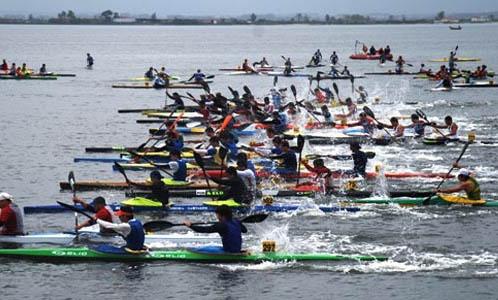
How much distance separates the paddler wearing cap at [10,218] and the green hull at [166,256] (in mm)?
541

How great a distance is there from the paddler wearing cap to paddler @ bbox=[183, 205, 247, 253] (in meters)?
4.16

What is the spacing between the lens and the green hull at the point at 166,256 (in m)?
23.0

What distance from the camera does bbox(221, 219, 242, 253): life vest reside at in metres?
22.5

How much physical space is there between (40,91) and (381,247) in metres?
51.0

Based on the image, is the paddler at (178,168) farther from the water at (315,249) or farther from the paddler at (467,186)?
the paddler at (467,186)

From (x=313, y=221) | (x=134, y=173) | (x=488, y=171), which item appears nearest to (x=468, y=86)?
(x=488, y=171)

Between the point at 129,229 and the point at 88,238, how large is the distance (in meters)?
2.49

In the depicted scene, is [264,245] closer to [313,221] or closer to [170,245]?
[170,245]

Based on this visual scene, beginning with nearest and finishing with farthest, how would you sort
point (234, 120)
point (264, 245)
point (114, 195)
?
point (264, 245)
point (114, 195)
point (234, 120)

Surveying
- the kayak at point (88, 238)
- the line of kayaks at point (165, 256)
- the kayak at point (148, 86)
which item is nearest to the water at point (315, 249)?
the line of kayaks at point (165, 256)

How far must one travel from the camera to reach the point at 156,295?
70.9ft

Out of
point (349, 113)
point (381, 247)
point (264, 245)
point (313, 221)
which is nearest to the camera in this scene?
point (264, 245)

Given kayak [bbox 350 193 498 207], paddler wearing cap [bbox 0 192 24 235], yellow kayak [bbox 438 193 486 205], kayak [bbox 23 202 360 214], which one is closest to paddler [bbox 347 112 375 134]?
kayak [bbox 350 193 498 207]

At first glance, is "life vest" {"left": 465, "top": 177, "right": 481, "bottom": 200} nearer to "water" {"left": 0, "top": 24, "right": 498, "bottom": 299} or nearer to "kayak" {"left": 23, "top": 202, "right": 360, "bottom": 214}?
"water" {"left": 0, "top": 24, "right": 498, "bottom": 299}
